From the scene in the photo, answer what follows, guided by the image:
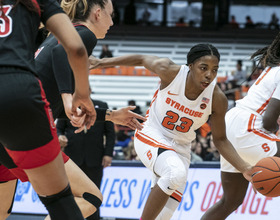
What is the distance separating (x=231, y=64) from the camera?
65.9 feet

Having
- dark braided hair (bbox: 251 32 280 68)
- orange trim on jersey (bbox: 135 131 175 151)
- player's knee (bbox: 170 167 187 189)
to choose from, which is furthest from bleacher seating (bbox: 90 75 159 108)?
player's knee (bbox: 170 167 187 189)

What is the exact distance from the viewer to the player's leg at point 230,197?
5215 millimetres

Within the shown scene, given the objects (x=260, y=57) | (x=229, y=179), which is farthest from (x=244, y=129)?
(x=260, y=57)

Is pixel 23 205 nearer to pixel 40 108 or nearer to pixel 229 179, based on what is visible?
pixel 229 179

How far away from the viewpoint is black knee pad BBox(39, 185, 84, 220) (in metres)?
2.70

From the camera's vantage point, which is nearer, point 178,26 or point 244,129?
point 244,129

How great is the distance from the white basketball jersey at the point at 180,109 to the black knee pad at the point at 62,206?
2331mm

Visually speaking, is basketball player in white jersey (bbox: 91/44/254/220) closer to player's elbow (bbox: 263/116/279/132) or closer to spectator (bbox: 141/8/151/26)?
player's elbow (bbox: 263/116/279/132)

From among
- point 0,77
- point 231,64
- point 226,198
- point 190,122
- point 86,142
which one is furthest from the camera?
point 231,64

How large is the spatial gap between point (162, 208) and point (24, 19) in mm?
2560

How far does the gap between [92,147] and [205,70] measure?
3.30m

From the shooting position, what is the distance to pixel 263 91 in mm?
5312

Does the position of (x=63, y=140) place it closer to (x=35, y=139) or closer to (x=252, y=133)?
(x=252, y=133)

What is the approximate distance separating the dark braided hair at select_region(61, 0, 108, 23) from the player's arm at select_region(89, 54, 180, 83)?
882 mm
